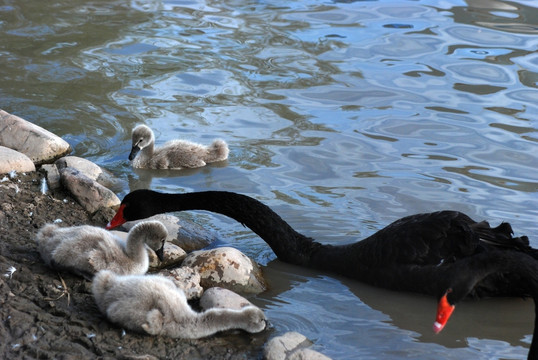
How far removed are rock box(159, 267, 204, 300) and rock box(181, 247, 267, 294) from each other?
0.09m

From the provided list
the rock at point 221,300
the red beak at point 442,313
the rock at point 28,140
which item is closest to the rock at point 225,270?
the rock at point 221,300

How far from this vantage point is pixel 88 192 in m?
6.07

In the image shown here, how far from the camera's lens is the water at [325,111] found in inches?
200

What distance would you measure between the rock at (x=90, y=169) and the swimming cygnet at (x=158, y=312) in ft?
7.34

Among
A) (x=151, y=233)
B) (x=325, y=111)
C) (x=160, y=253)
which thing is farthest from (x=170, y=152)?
(x=151, y=233)

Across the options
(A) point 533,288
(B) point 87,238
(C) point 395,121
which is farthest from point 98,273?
(C) point 395,121

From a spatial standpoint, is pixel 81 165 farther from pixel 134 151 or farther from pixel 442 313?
pixel 442 313

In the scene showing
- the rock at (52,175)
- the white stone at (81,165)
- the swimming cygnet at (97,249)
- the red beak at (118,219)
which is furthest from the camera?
the white stone at (81,165)

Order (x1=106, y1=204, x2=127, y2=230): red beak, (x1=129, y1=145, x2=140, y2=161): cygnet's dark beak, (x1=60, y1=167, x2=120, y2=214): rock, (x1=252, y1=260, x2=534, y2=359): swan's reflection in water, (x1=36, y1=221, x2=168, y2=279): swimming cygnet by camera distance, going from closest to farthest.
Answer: (x1=252, y1=260, x2=534, y2=359): swan's reflection in water
(x1=36, y1=221, x2=168, y2=279): swimming cygnet
(x1=106, y1=204, x2=127, y2=230): red beak
(x1=60, y1=167, x2=120, y2=214): rock
(x1=129, y1=145, x2=140, y2=161): cygnet's dark beak

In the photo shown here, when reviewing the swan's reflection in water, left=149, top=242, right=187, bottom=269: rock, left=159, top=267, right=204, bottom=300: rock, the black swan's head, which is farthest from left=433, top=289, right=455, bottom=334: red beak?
the black swan's head

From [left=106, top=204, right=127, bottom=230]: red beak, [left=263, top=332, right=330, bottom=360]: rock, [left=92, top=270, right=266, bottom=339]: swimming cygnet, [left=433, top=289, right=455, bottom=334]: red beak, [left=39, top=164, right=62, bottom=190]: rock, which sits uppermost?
[left=433, top=289, right=455, bottom=334]: red beak

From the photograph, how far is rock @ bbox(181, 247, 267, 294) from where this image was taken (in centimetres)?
504

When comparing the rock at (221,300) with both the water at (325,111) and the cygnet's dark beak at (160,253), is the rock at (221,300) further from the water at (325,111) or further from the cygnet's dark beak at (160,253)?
the cygnet's dark beak at (160,253)

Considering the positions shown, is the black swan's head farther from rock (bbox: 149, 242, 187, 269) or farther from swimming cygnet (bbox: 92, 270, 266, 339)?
swimming cygnet (bbox: 92, 270, 266, 339)
